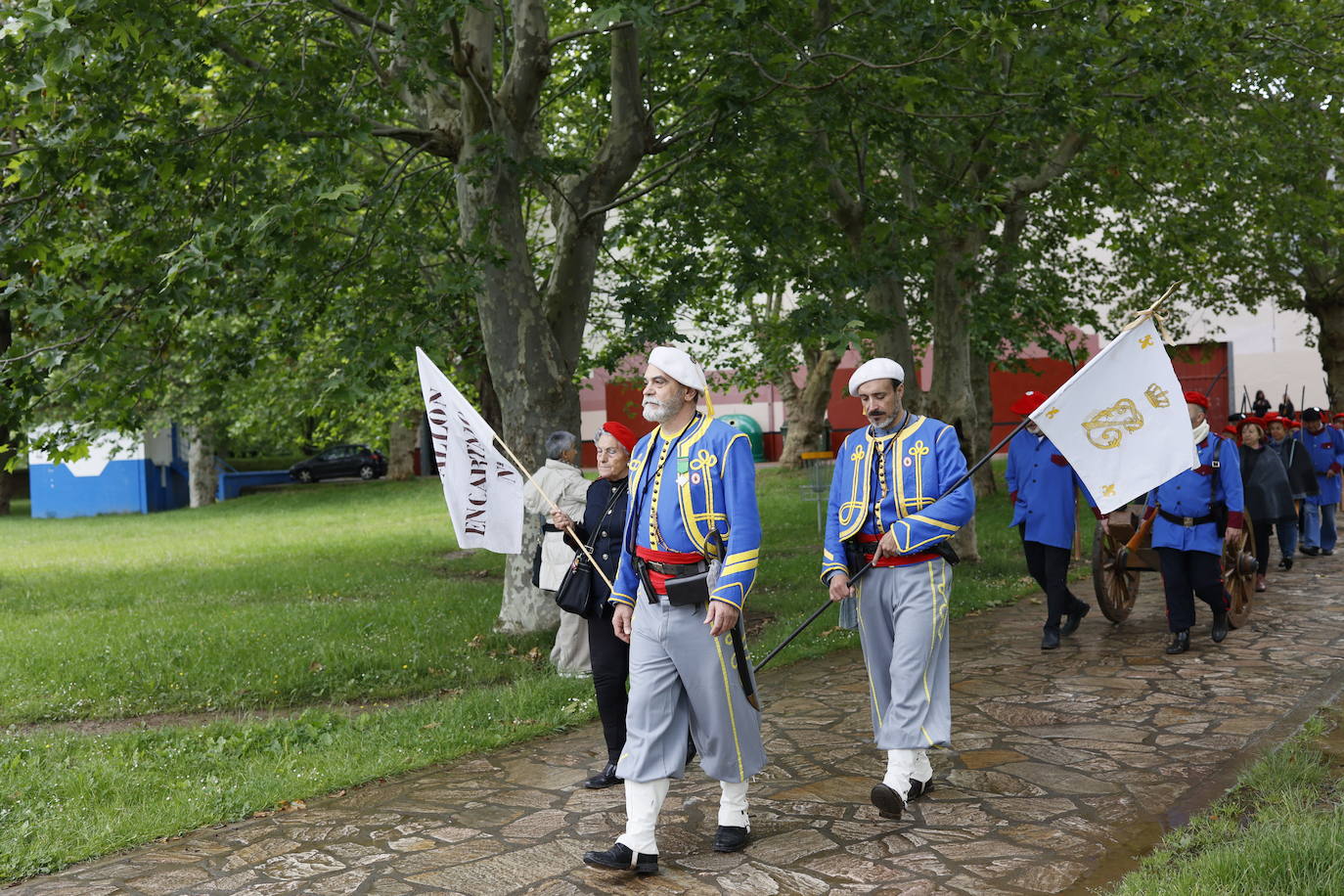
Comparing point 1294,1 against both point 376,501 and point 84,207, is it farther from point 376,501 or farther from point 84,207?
point 376,501

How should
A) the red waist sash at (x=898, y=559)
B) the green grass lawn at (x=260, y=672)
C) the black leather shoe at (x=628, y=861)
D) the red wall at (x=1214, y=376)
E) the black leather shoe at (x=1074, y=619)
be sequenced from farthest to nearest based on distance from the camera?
the red wall at (x=1214, y=376)
the black leather shoe at (x=1074, y=619)
the green grass lawn at (x=260, y=672)
the red waist sash at (x=898, y=559)
the black leather shoe at (x=628, y=861)

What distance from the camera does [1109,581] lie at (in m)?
10.1

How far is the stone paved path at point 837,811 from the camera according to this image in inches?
194

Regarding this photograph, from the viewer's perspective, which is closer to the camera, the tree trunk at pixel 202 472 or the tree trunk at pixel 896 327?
the tree trunk at pixel 896 327

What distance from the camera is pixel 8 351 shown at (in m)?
10.4

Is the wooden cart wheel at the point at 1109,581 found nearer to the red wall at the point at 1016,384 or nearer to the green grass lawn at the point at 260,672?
the green grass lawn at the point at 260,672

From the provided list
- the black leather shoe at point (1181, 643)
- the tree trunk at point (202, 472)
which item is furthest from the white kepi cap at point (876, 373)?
the tree trunk at point (202, 472)

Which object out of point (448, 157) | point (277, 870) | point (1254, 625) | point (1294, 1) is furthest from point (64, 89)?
point (1294, 1)

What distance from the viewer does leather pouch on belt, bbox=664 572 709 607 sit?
5.00 metres

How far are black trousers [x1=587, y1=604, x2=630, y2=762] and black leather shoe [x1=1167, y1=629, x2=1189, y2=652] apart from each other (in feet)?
15.5

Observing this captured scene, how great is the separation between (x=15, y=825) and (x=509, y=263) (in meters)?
6.26

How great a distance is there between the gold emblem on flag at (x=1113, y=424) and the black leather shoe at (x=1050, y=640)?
3.68 metres

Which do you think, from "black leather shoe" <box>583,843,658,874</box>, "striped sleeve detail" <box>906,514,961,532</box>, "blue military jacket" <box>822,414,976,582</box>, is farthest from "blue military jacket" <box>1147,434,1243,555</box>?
"black leather shoe" <box>583,843,658,874</box>

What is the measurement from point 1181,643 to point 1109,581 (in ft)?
3.37
